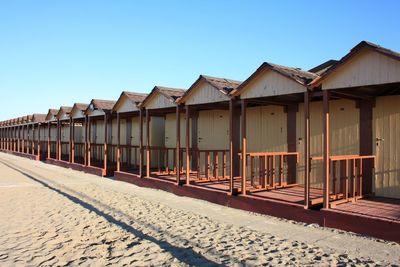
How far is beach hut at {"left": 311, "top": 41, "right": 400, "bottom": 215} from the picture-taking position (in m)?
6.05

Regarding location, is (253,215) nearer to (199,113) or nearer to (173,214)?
(173,214)

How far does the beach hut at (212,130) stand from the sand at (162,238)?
1.81 m

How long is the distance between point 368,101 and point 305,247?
4066 millimetres

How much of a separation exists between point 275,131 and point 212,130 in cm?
272

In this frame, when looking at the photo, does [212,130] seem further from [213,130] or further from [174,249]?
[174,249]

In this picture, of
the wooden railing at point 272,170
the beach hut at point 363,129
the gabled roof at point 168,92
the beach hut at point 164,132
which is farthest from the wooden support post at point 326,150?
the gabled roof at point 168,92

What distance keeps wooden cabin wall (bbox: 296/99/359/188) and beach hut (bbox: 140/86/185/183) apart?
3.32 m

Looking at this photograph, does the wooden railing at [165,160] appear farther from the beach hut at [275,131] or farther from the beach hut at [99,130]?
the beach hut at [275,131]

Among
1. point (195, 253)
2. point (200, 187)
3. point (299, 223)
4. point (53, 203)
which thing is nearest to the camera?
point (195, 253)

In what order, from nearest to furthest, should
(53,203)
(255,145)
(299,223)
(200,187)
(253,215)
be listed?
(299,223) → (253,215) → (53,203) → (200,187) → (255,145)

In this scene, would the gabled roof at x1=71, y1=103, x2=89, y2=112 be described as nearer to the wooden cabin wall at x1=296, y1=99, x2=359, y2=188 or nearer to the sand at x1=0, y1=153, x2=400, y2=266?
the sand at x1=0, y1=153, x2=400, y2=266

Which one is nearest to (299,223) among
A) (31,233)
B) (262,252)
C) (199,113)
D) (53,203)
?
(262,252)

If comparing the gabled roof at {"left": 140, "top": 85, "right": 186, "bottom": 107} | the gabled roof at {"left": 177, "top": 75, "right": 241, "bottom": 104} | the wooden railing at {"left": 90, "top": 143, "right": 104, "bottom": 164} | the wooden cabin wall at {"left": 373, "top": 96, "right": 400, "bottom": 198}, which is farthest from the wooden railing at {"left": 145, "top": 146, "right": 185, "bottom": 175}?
the wooden cabin wall at {"left": 373, "top": 96, "right": 400, "bottom": 198}

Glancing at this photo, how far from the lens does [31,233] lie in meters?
5.92
